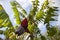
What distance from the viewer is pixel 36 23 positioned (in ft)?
42.2

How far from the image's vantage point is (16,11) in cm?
1266

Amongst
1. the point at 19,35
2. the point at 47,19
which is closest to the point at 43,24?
the point at 47,19

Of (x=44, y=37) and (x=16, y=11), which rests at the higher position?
(x=16, y=11)

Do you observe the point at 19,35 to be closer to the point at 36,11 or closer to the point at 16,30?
the point at 16,30

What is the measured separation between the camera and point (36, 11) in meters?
12.9

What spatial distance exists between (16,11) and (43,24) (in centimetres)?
142

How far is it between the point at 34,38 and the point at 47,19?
1054 mm

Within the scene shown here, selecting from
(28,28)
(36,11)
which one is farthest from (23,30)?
(36,11)

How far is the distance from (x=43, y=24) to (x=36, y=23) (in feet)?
1.50

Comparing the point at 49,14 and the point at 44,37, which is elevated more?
the point at 49,14

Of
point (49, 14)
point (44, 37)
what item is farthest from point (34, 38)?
point (49, 14)

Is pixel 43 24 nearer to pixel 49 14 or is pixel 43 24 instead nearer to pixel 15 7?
pixel 49 14

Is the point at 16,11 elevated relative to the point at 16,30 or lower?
elevated

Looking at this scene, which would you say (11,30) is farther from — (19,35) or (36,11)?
(36,11)
